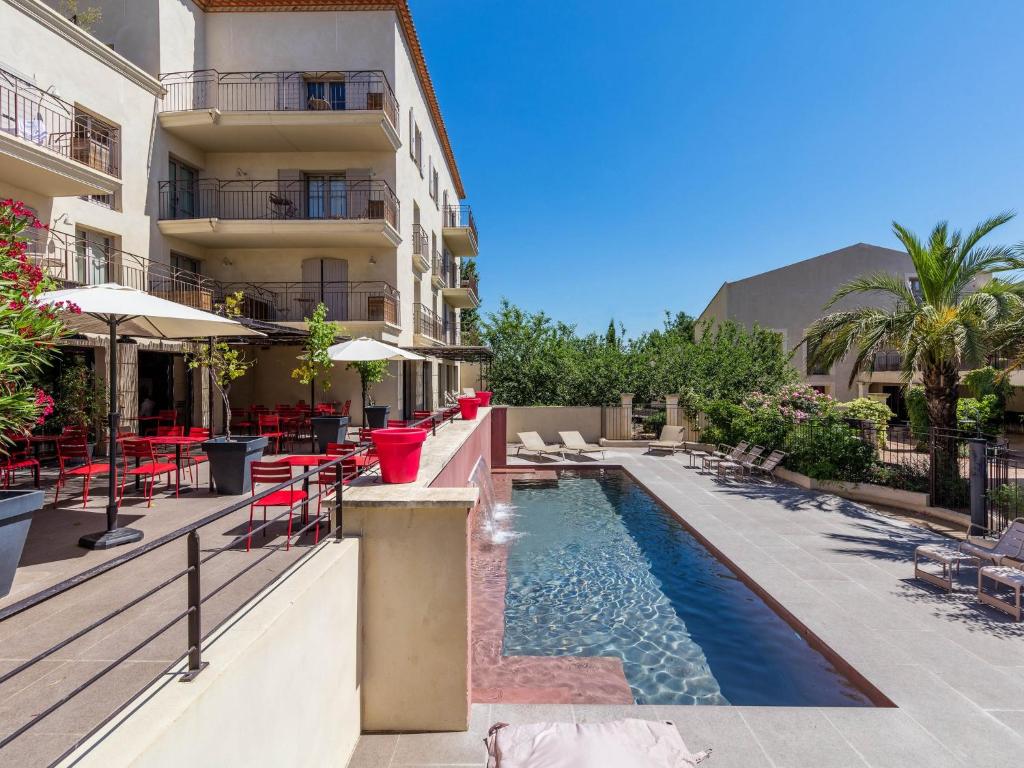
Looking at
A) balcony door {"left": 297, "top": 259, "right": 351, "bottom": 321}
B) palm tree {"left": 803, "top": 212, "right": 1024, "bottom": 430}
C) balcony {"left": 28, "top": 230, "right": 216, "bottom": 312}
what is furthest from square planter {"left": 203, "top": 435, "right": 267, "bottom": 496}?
palm tree {"left": 803, "top": 212, "right": 1024, "bottom": 430}

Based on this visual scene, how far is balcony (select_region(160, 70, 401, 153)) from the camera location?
52.2 feet

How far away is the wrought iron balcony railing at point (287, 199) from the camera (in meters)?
17.3

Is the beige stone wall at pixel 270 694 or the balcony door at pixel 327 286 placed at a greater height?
the balcony door at pixel 327 286

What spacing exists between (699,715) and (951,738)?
1845 mm

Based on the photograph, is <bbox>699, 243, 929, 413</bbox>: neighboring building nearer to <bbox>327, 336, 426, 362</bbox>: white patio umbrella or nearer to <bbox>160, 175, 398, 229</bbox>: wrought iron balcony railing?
<bbox>160, 175, 398, 229</bbox>: wrought iron balcony railing

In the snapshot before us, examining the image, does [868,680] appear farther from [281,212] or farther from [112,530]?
[281,212]

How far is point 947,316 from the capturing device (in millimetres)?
10852

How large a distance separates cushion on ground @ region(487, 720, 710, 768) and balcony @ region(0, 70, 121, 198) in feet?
41.0

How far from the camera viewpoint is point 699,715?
454 cm

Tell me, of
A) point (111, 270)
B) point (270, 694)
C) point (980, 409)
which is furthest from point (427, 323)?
point (980, 409)

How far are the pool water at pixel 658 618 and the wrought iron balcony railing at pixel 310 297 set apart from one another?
9.71 metres

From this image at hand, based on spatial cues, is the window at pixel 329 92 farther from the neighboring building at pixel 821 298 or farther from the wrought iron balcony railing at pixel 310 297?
the neighboring building at pixel 821 298

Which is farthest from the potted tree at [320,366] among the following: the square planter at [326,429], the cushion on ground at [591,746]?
the cushion on ground at [591,746]

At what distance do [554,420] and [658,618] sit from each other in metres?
14.5
